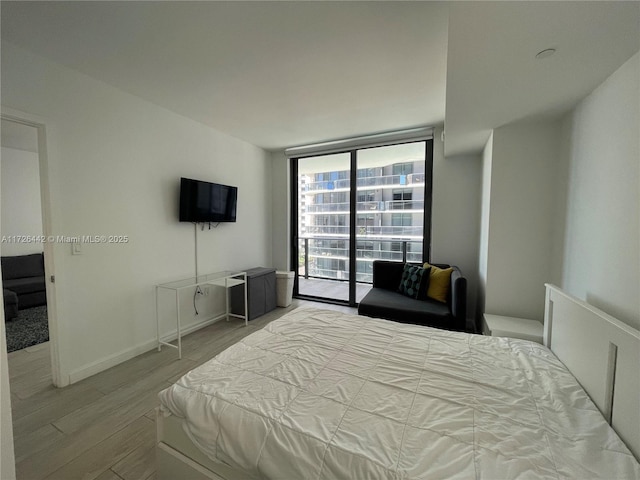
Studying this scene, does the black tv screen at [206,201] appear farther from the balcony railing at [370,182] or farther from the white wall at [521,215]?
the white wall at [521,215]

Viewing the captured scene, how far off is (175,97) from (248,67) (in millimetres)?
1014

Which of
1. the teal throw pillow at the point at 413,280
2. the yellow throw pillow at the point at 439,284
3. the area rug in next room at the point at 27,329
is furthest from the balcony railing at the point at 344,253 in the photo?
the area rug in next room at the point at 27,329

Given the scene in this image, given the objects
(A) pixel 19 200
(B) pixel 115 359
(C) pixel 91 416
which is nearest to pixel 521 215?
(C) pixel 91 416

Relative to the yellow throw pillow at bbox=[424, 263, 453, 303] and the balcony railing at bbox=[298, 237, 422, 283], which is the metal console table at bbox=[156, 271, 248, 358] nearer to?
the balcony railing at bbox=[298, 237, 422, 283]

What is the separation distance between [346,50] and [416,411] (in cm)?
222

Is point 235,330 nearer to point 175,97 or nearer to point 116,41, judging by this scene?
point 175,97

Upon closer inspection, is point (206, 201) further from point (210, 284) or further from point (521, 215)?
point (521, 215)

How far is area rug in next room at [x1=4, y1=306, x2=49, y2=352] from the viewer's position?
112 inches

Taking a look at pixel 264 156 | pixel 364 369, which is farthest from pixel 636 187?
pixel 264 156

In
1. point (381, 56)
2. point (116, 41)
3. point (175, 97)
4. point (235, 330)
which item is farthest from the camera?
point (235, 330)

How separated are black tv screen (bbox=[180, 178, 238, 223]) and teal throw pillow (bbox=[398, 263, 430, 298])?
243 cm

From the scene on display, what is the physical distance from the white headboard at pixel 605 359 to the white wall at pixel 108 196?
348 centimetres

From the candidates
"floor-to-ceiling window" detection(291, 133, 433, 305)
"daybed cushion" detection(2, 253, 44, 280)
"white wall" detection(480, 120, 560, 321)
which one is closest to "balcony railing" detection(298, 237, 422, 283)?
"floor-to-ceiling window" detection(291, 133, 433, 305)

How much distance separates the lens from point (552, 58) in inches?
54.2
